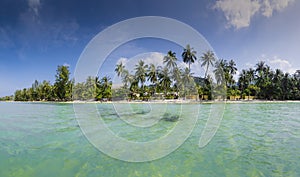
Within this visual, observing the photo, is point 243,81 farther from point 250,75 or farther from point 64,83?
point 64,83

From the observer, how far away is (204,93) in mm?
44125

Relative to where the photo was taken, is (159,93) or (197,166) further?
(159,93)

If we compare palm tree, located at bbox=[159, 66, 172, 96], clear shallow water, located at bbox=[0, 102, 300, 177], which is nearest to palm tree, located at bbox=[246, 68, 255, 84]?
palm tree, located at bbox=[159, 66, 172, 96]

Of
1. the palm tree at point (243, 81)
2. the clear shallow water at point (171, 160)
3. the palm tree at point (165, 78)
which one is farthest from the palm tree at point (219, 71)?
the palm tree at point (243, 81)

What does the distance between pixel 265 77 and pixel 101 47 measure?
60528mm

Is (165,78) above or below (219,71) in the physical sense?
above

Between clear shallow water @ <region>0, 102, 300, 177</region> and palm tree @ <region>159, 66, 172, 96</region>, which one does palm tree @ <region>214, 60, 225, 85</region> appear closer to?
clear shallow water @ <region>0, 102, 300, 177</region>

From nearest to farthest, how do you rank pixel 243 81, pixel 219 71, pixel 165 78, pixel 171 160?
pixel 171 160
pixel 219 71
pixel 165 78
pixel 243 81

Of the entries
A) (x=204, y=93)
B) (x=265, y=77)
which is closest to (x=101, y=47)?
(x=204, y=93)

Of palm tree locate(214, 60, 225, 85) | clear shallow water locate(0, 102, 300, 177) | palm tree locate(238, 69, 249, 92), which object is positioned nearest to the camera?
clear shallow water locate(0, 102, 300, 177)

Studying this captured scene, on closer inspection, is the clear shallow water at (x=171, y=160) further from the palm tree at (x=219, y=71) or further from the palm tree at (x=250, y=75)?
the palm tree at (x=250, y=75)

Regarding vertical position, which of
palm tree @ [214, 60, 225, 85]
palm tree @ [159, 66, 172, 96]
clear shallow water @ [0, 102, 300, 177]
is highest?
palm tree @ [159, 66, 172, 96]

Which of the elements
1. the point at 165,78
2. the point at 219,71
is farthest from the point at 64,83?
the point at 219,71

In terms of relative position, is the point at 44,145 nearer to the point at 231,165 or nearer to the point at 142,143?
the point at 142,143
